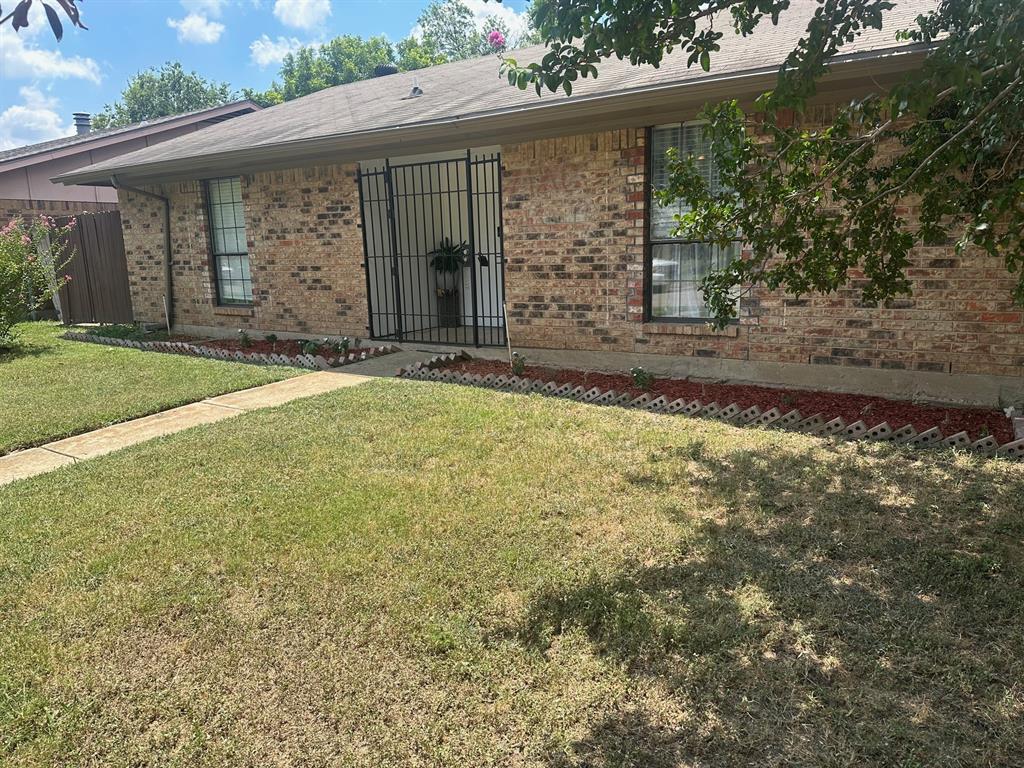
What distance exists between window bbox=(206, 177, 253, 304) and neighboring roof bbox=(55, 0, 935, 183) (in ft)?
1.28

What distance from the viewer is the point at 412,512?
4141mm

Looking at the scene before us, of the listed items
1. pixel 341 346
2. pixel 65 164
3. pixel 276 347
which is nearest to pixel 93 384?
pixel 276 347

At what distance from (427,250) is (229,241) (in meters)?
3.11

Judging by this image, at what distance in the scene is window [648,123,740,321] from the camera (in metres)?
7.01

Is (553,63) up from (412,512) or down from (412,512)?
up

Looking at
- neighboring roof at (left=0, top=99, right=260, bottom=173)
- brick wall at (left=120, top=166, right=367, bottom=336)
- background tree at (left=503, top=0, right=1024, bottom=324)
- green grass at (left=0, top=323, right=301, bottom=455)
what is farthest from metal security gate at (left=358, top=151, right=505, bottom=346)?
neighboring roof at (left=0, top=99, right=260, bottom=173)

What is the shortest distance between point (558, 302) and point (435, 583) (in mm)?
5120

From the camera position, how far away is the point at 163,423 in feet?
21.0

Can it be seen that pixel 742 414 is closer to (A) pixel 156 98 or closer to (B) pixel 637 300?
(B) pixel 637 300

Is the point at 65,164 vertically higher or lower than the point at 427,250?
higher

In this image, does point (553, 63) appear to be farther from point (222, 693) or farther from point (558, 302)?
point (558, 302)

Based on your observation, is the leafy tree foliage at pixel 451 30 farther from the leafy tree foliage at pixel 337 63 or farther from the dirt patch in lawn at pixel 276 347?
the dirt patch in lawn at pixel 276 347

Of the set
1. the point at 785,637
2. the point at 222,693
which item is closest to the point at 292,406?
the point at 222,693

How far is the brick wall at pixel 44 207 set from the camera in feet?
53.2
